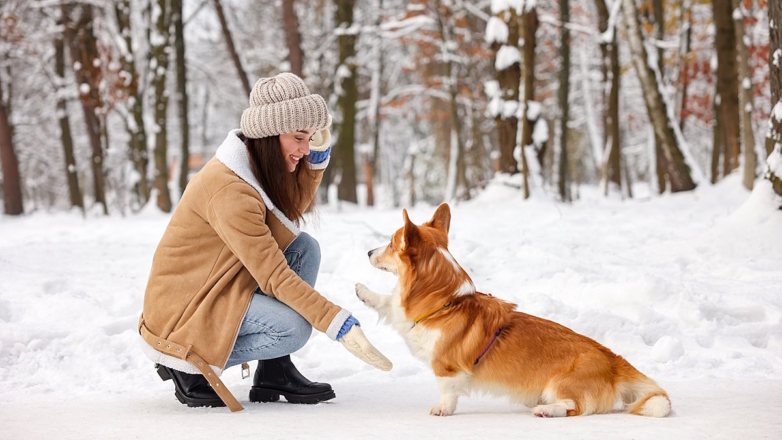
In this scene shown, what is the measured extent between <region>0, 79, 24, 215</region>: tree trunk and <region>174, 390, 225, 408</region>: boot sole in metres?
17.9

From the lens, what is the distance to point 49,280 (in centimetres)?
520

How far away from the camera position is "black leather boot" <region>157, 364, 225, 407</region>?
316 centimetres

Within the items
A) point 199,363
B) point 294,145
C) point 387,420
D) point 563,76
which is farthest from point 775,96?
point 563,76

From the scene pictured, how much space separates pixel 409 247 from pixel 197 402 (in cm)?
126

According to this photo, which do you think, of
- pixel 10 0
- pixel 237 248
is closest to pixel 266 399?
pixel 237 248

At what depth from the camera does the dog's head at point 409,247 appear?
3246mm

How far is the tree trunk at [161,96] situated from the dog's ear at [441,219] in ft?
38.2

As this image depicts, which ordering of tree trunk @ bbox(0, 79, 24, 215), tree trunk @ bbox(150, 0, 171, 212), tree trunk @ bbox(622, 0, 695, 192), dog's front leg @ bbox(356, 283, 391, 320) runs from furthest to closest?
tree trunk @ bbox(0, 79, 24, 215) < tree trunk @ bbox(150, 0, 171, 212) < tree trunk @ bbox(622, 0, 695, 192) < dog's front leg @ bbox(356, 283, 391, 320)

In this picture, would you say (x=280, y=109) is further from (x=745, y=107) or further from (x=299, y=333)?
(x=745, y=107)

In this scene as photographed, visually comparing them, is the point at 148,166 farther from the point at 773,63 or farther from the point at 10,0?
the point at 773,63

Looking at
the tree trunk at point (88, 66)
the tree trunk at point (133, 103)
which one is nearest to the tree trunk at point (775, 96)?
the tree trunk at point (133, 103)

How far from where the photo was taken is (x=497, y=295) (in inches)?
202

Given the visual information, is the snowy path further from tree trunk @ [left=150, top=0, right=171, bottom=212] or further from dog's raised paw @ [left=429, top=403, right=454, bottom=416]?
tree trunk @ [left=150, top=0, right=171, bottom=212]

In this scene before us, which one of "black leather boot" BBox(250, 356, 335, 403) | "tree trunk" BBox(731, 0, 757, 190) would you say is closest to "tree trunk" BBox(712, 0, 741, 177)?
"tree trunk" BBox(731, 0, 757, 190)
